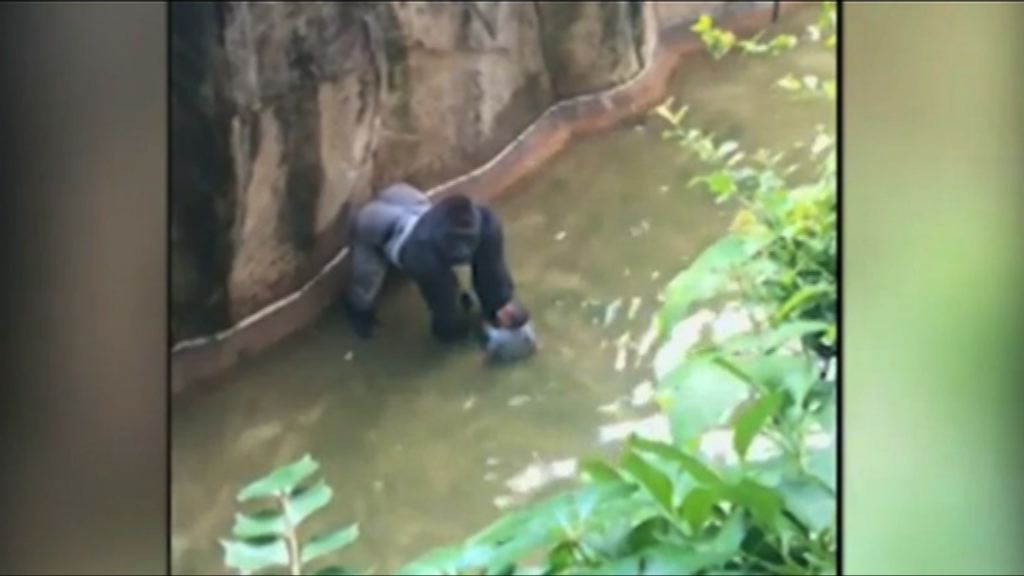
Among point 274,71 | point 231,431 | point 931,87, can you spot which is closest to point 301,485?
point 231,431

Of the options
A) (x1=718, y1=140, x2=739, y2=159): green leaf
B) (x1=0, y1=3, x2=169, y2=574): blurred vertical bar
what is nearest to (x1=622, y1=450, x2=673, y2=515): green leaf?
(x1=718, y1=140, x2=739, y2=159): green leaf

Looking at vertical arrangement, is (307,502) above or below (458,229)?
below

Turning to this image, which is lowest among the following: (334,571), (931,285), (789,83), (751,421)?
(334,571)

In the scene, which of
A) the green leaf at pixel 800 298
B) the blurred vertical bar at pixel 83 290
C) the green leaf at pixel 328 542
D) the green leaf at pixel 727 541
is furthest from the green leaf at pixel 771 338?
the blurred vertical bar at pixel 83 290

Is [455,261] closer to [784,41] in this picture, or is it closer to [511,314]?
[511,314]

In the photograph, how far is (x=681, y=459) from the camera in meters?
1.06

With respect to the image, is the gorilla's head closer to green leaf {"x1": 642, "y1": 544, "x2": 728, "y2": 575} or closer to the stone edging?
the stone edging

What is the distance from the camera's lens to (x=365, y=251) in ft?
3.53

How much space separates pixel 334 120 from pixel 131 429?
27 centimetres

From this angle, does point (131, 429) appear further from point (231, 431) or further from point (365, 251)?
point (365, 251)

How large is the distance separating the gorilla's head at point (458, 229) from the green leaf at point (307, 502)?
0.19m

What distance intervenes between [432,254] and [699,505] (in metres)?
0.27

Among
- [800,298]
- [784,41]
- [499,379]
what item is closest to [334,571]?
[499,379]

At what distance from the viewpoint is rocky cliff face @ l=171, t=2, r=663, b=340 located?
3.49 feet
